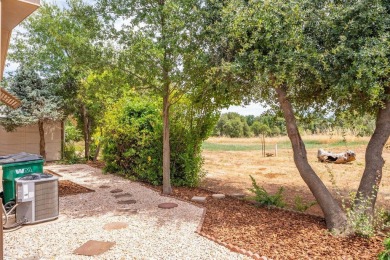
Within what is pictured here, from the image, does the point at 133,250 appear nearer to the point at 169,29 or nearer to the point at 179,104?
the point at 169,29

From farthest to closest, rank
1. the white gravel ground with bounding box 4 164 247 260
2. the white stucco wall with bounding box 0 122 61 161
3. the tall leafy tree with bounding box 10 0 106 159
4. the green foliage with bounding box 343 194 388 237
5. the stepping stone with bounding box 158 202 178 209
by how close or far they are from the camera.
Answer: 1. the white stucco wall with bounding box 0 122 61 161
2. the tall leafy tree with bounding box 10 0 106 159
3. the stepping stone with bounding box 158 202 178 209
4. the green foliage with bounding box 343 194 388 237
5. the white gravel ground with bounding box 4 164 247 260

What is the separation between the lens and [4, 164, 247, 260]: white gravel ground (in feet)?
12.5

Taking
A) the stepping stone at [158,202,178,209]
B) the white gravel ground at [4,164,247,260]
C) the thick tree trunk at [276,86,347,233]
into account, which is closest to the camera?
the white gravel ground at [4,164,247,260]

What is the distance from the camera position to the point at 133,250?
3920 mm

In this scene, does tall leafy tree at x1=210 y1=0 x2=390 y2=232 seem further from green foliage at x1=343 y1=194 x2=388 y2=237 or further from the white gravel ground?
the white gravel ground

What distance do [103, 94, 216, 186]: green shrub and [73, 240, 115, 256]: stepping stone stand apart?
13.4ft

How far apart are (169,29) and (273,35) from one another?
80.9 inches

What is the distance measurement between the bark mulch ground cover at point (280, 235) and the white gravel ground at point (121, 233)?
0.39 metres

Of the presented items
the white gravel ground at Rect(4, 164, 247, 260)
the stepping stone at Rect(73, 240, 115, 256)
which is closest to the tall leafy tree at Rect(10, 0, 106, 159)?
the white gravel ground at Rect(4, 164, 247, 260)

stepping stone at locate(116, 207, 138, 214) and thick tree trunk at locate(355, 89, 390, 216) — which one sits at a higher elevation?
thick tree trunk at locate(355, 89, 390, 216)

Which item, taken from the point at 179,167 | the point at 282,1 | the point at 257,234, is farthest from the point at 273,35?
the point at 179,167

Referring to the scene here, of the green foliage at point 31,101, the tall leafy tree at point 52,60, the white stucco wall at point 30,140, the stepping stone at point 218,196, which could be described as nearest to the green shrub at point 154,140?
the stepping stone at point 218,196

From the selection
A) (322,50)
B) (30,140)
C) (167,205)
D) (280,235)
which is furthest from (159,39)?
(30,140)

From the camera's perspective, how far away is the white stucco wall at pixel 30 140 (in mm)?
13859
